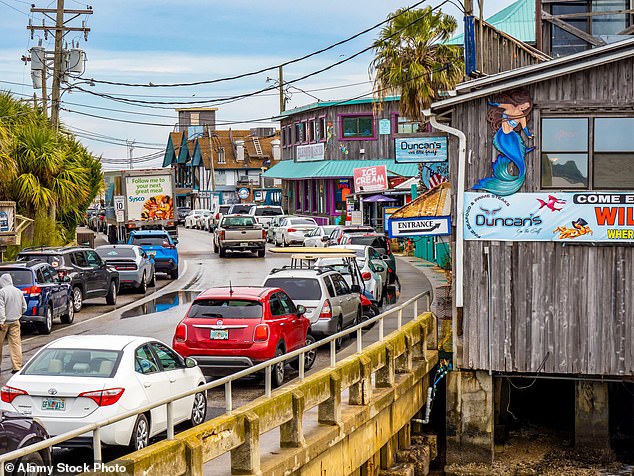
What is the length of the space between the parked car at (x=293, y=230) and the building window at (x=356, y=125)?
10.4m

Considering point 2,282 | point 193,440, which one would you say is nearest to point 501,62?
point 2,282

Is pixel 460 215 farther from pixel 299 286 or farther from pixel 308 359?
pixel 299 286

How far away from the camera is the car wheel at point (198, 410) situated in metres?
13.9

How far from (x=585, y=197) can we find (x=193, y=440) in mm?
9208

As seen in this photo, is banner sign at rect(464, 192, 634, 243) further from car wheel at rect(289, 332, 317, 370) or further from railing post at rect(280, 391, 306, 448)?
Answer: railing post at rect(280, 391, 306, 448)

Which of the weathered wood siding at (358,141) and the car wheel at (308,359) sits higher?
the weathered wood siding at (358,141)

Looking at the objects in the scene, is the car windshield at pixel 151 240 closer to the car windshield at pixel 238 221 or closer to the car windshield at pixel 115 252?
the car windshield at pixel 115 252

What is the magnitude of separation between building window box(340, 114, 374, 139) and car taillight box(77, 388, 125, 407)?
4986cm

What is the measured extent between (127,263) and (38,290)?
10304mm

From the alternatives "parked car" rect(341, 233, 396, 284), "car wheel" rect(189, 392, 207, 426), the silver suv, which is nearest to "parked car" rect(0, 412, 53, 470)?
"car wheel" rect(189, 392, 207, 426)

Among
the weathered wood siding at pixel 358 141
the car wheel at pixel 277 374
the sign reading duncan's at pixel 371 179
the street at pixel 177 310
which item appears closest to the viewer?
the street at pixel 177 310

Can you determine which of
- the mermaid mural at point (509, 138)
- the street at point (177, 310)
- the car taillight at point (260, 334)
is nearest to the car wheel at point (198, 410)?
the street at point (177, 310)

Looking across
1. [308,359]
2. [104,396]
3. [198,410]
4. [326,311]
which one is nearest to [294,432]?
[104,396]

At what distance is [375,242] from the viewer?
33.9 meters
